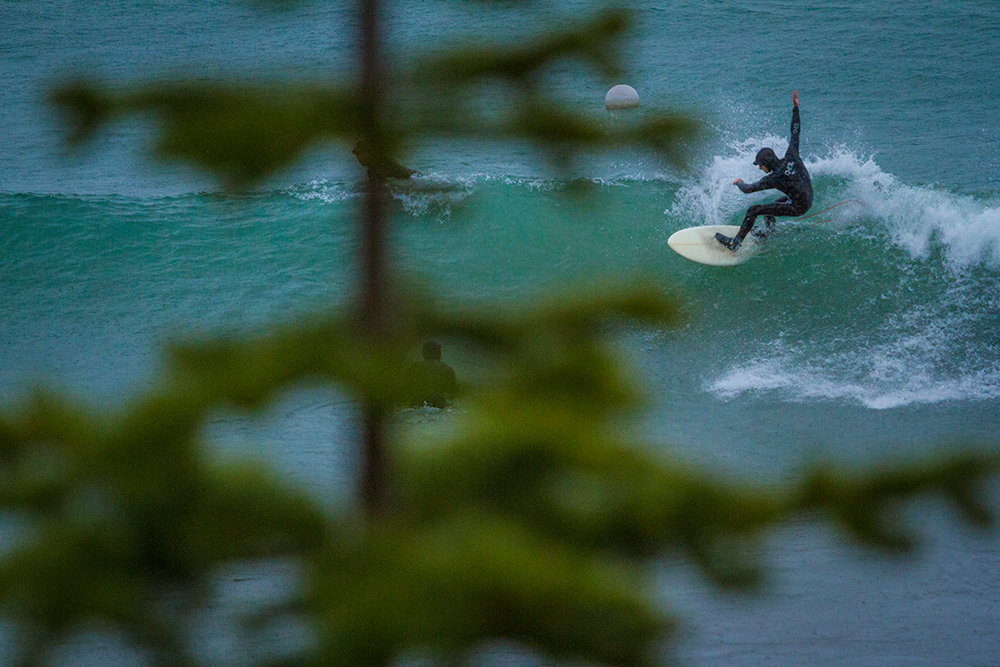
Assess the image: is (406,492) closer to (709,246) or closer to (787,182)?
(787,182)

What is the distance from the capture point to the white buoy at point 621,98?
12367mm

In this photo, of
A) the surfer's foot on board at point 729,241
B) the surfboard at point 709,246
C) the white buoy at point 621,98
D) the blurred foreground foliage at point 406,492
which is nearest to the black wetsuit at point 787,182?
the surfer's foot on board at point 729,241

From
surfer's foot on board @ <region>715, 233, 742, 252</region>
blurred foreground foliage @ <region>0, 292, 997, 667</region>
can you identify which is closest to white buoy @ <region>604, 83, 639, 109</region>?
surfer's foot on board @ <region>715, 233, 742, 252</region>

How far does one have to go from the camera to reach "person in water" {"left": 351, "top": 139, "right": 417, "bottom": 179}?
1.63 m

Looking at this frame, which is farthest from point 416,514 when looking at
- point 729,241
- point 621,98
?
point 621,98

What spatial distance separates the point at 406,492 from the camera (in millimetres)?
1626

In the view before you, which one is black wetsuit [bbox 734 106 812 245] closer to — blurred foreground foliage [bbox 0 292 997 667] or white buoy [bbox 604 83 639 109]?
white buoy [bbox 604 83 639 109]

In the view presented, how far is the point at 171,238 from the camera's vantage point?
11.4 m

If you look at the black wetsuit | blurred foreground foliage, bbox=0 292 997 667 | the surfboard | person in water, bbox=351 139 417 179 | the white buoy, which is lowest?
the surfboard

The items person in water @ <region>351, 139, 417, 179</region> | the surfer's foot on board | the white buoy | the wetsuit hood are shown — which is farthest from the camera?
the white buoy

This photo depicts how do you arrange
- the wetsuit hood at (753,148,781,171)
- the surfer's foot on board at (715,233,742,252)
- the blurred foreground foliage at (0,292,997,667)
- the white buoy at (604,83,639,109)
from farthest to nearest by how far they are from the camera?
1. the white buoy at (604,83,639,109)
2. the surfer's foot on board at (715,233,742,252)
3. the wetsuit hood at (753,148,781,171)
4. the blurred foreground foliage at (0,292,997,667)

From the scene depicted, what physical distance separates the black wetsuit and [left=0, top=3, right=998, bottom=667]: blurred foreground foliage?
283 inches

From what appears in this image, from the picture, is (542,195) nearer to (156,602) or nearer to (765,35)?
(765,35)

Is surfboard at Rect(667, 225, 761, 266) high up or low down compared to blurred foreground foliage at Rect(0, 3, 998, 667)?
down
